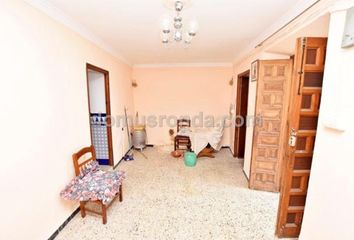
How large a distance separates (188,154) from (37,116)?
2.72m

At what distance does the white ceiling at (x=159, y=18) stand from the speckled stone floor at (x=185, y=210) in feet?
7.94

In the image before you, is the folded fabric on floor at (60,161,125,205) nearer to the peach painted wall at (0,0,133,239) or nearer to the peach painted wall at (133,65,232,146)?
the peach painted wall at (0,0,133,239)

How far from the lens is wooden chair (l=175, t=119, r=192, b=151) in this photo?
438 cm

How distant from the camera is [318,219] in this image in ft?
4.61

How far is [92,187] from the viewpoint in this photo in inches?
78.7

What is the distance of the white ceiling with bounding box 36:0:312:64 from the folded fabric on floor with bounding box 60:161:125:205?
192 cm

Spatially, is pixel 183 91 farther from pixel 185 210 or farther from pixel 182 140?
pixel 185 210

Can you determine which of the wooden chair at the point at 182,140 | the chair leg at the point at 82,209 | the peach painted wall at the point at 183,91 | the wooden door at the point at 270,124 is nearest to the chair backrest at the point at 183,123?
the wooden chair at the point at 182,140

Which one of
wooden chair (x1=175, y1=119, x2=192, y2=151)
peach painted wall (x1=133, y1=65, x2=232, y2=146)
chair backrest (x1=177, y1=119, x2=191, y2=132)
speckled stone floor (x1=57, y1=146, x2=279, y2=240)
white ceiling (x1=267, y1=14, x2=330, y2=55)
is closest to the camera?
white ceiling (x1=267, y1=14, x2=330, y2=55)

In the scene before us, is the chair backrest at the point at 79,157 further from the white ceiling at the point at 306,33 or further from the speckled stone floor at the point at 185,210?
the white ceiling at the point at 306,33

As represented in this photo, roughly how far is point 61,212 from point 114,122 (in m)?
1.91

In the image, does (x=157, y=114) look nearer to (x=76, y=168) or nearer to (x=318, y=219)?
(x=76, y=168)

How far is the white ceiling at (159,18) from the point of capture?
170 centimetres

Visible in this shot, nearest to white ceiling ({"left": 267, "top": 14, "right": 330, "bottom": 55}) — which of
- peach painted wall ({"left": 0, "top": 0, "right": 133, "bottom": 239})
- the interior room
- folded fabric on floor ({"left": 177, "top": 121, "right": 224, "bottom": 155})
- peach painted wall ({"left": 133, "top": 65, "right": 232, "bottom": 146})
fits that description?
the interior room
